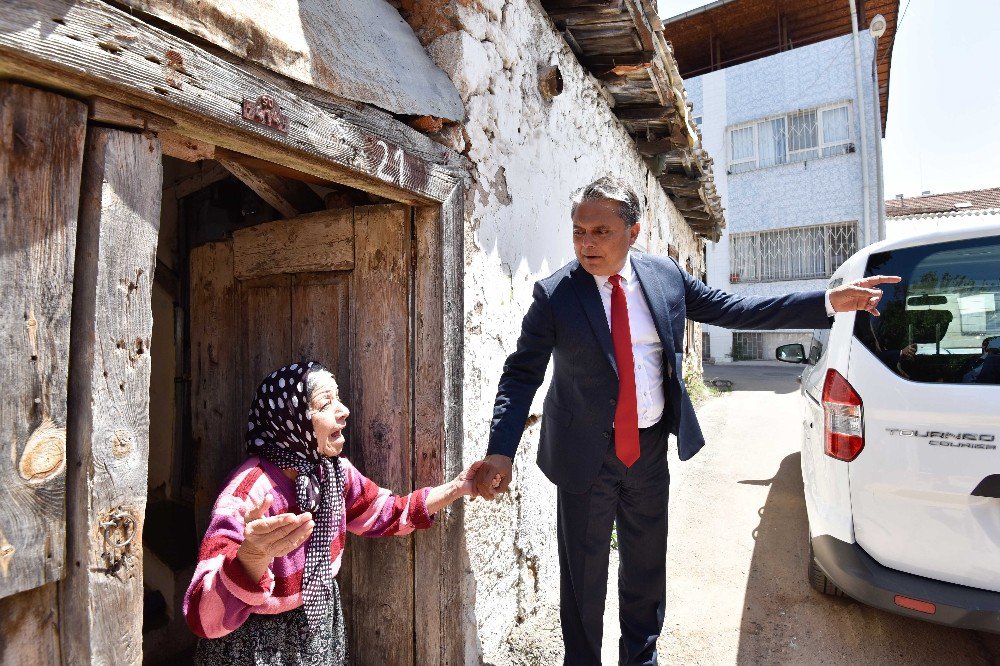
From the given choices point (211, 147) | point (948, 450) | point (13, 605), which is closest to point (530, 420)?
point (948, 450)

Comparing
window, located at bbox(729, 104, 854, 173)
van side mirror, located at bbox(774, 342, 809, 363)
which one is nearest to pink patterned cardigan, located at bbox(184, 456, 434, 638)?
van side mirror, located at bbox(774, 342, 809, 363)

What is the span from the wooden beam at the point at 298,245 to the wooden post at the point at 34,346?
1.14 m

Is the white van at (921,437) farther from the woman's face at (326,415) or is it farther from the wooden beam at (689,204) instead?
the wooden beam at (689,204)

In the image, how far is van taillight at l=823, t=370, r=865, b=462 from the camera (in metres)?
2.18

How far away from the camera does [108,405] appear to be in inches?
46.1

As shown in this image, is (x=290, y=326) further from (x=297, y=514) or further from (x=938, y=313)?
(x=938, y=313)

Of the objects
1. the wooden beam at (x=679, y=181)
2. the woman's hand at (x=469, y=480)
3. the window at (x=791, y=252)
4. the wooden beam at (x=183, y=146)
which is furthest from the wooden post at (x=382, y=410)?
the window at (x=791, y=252)

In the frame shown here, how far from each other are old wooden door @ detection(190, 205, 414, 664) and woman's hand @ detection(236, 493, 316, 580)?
823 mm

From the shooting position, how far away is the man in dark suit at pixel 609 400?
6.41 feet

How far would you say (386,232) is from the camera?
216 centimetres

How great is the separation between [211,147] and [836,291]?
6.92 ft

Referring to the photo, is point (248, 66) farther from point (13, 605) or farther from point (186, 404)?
point (186, 404)

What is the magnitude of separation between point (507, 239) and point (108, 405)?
1.82 meters

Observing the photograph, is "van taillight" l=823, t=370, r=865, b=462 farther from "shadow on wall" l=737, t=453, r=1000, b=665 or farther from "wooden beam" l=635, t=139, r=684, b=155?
"wooden beam" l=635, t=139, r=684, b=155
